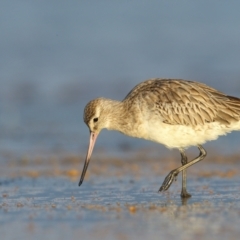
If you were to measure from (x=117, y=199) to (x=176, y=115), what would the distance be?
1.54 metres

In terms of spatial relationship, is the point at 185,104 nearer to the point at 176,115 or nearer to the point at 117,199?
the point at 176,115

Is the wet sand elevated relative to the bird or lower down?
lower down

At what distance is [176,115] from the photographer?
10398 mm

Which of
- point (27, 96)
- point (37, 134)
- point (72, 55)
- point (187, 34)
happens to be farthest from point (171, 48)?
point (37, 134)

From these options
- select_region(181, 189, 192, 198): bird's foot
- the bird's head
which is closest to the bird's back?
the bird's head

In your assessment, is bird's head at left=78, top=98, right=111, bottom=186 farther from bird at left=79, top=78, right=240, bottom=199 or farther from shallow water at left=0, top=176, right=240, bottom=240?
shallow water at left=0, top=176, right=240, bottom=240

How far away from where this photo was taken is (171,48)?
25.5 metres

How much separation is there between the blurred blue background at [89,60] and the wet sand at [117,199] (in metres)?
1.49

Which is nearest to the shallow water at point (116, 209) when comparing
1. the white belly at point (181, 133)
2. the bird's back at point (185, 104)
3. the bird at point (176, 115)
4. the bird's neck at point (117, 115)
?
the bird at point (176, 115)

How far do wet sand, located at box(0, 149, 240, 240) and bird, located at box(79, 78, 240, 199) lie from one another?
0.53 metres

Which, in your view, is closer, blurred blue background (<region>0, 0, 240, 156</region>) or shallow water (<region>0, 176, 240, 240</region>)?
shallow water (<region>0, 176, 240, 240</region>)

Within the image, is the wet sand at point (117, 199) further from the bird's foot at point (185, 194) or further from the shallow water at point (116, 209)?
the bird's foot at point (185, 194)

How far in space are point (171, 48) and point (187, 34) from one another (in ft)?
5.93

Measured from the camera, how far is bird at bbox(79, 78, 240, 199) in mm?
10328
